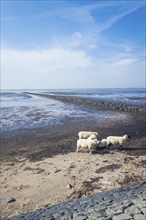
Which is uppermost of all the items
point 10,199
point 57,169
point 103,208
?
point 103,208

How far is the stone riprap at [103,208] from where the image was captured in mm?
6531

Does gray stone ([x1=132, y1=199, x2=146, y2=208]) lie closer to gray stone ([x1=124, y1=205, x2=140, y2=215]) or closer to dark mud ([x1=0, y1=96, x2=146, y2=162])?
gray stone ([x1=124, y1=205, x2=140, y2=215])

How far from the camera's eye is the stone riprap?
21.4ft

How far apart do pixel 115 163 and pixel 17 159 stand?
4934 mm

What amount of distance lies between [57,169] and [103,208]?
16.0 feet

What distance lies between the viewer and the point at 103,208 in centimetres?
697

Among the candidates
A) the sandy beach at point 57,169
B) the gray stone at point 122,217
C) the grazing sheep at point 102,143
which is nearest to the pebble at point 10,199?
the sandy beach at point 57,169

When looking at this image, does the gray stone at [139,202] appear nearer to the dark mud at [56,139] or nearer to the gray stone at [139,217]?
the gray stone at [139,217]

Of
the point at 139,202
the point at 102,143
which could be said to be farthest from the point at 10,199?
the point at 102,143

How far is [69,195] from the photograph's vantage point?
9070 millimetres

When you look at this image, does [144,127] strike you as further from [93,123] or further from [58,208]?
[58,208]

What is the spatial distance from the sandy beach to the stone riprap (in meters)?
1.04

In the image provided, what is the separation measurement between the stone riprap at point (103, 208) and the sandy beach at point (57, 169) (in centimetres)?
104

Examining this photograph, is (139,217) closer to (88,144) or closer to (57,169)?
(57,169)
